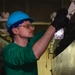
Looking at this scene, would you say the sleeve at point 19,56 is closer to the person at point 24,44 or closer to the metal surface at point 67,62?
the person at point 24,44

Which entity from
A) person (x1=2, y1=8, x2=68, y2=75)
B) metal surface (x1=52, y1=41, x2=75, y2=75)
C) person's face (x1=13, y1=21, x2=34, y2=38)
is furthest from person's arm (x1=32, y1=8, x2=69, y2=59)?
metal surface (x1=52, y1=41, x2=75, y2=75)

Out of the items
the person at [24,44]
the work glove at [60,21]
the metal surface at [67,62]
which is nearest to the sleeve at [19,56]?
the person at [24,44]

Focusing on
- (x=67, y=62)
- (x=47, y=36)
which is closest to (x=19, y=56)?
(x=47, y=36)

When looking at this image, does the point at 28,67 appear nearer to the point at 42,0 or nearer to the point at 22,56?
the point at 22,56

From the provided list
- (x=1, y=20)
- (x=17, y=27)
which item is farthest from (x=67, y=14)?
(x=1, y=20)

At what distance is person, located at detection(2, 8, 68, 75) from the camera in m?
1.07

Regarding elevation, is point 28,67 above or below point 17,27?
below

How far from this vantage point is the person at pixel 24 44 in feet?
3.51

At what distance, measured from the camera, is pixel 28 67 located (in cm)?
127

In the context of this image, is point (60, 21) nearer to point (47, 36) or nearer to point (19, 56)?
point (47, 36)

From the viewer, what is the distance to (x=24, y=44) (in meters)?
1.29

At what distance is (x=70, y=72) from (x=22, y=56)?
1.88 ft

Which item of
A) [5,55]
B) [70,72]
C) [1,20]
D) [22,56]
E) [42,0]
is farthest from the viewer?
[42,0]

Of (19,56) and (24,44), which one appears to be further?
(24,44)
